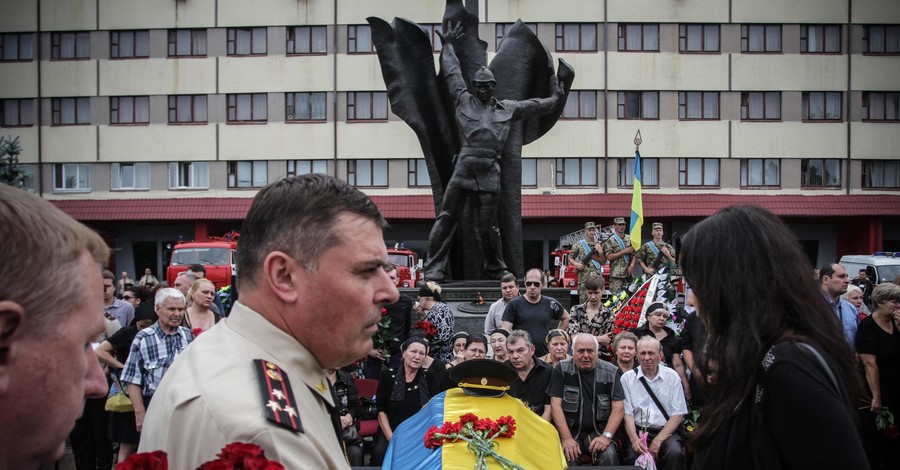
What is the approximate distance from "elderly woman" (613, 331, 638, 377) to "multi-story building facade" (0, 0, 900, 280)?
26264 millimetres

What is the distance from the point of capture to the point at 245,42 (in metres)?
35.3

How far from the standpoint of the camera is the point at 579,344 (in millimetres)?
7137

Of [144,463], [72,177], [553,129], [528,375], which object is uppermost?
[553,129]

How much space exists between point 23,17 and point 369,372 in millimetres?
34084

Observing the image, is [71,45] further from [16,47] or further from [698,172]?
[698,172]

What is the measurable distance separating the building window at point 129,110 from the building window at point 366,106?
29.4 ft

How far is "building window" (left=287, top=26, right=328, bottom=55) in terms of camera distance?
34969 millimetres

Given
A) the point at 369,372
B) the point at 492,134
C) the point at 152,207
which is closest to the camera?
the point at 369,372

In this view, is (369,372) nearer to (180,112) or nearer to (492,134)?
(492,134)

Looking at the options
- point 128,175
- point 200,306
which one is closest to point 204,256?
point 128,175

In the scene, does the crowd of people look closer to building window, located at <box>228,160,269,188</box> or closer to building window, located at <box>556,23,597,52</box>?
building window, located at <box>556,23,597,52</box>

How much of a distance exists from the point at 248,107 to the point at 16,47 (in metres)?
10.8

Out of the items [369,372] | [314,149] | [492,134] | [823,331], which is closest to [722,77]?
[314,149]

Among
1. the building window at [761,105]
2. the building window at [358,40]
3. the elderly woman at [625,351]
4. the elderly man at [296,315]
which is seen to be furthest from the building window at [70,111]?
the elderly man at [296,315]
